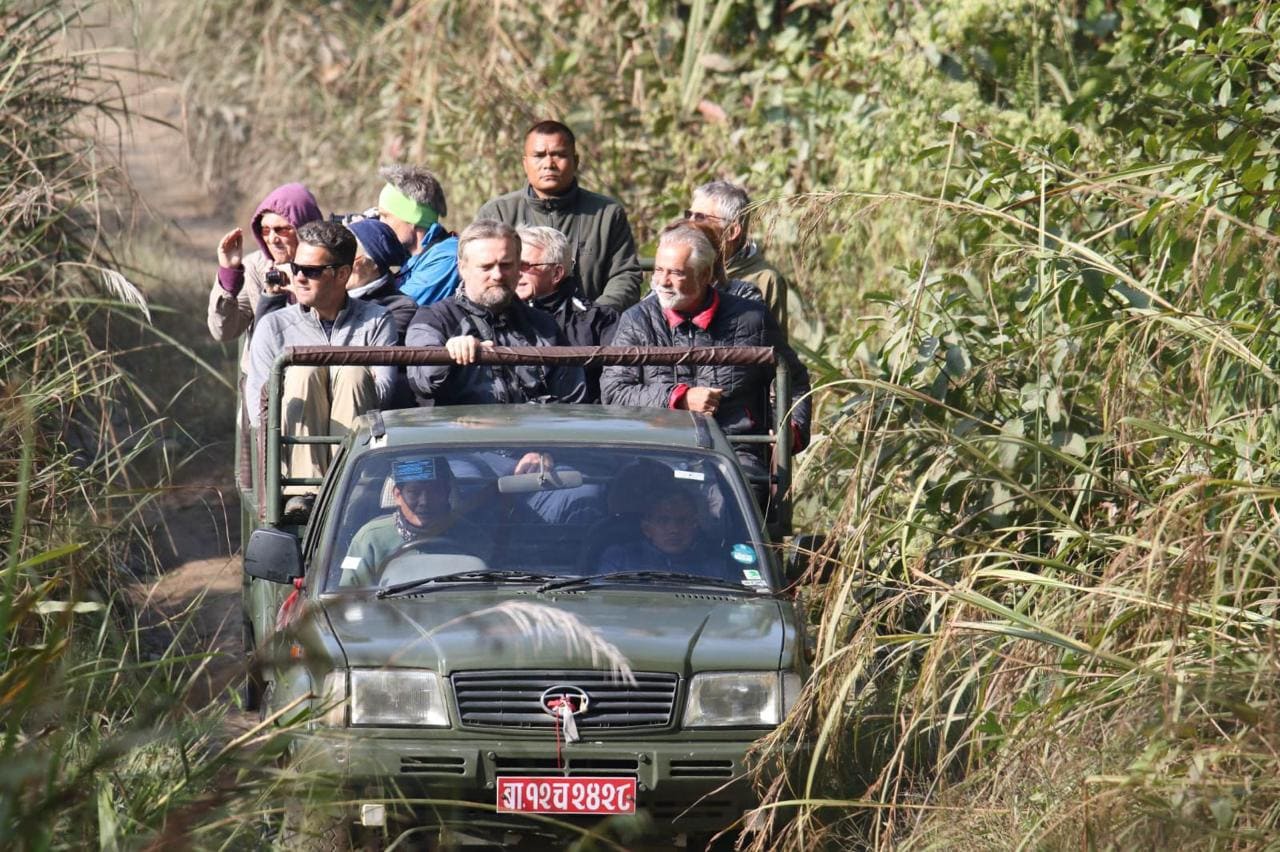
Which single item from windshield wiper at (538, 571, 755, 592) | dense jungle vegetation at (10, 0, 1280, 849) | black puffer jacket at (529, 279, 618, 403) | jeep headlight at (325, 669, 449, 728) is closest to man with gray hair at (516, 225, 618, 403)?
black puffer jacket at (529, 279, 618, 403)

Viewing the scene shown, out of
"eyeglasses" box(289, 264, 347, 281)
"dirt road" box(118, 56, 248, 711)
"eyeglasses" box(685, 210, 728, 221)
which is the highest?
"eyeglasses" box(685, 210, 728, 221)

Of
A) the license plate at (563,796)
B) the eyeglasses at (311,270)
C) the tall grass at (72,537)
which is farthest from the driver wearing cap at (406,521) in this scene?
the eyeglasses at (311,270)

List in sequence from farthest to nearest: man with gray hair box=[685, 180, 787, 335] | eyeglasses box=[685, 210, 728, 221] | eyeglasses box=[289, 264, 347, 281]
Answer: man with gray hair box=[685, 180, 787, 335], eyeglasses box=[685, 210, 728, 221], eyeglasses box=[289, 264, 347, 281]

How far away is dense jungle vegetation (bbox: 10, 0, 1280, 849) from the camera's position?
3982 millimetres

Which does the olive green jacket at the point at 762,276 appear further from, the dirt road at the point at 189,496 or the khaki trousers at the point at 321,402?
the dirt road at the point at 189,496

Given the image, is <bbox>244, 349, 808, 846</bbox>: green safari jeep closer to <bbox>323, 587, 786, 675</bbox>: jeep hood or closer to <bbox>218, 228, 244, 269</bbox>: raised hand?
<bbox>323, 587, 786, 675</bbox>: jeep hood

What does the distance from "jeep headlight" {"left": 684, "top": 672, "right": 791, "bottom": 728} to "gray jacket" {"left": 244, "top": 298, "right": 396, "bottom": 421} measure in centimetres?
260

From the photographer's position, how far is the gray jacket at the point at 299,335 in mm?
7355

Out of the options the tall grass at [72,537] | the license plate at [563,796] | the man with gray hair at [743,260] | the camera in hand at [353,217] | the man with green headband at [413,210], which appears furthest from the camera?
the man with green headband at [413,210]

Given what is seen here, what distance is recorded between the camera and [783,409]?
22.3 ft

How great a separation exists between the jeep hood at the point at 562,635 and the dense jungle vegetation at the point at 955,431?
0.36 m

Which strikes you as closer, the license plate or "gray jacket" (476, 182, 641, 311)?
the license plate

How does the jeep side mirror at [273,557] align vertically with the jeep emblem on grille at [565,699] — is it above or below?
above

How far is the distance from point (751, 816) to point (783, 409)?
7.01 ft
